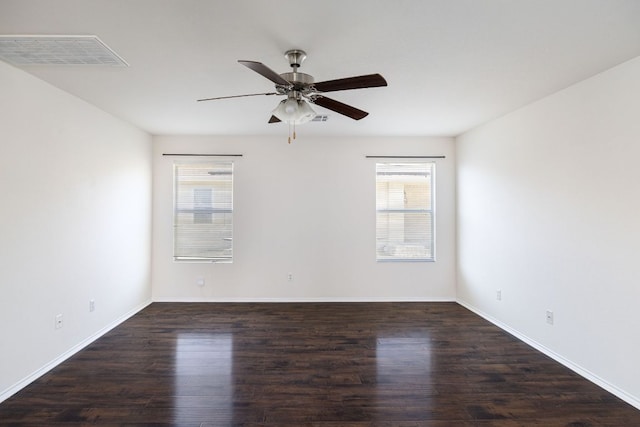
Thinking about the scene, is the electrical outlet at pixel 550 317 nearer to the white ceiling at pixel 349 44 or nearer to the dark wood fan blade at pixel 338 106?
the white ceiling at pixel 349 44

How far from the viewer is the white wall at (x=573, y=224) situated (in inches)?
88.7

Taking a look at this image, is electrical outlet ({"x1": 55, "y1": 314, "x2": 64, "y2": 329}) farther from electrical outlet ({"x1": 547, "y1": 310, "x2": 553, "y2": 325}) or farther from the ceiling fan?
electrical outlet ({"x1": 547, "y1": 310, "x2": 553, "y2": 325})

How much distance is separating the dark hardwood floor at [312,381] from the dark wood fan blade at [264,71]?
2.18 meters

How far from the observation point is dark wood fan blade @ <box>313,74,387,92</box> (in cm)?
186

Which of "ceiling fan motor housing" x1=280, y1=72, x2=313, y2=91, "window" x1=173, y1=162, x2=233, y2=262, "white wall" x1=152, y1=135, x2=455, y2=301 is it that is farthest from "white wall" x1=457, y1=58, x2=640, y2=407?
"window" x1=173, y1=162, x2=233, y2=262

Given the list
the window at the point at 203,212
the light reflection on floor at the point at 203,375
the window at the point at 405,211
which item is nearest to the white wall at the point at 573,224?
the window at the point at 405,211

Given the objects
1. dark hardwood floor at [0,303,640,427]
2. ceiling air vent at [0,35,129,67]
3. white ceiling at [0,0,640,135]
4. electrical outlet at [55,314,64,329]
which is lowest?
dark hardwood floor at [0,303,640,427]

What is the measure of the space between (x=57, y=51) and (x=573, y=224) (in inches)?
167

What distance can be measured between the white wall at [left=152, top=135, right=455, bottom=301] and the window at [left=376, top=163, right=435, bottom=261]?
0.17 m

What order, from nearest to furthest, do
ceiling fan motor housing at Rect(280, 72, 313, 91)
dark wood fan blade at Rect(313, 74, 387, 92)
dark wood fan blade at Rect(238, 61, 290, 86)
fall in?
dark wood fan blade at Rect(238, 61, 290, 86) < dark wood fan blade at Rect(313, 74, 387, 92) < ceiling fan motor housing at Rect(280, 72, 313, 91)

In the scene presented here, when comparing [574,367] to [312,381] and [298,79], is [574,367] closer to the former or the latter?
[312,381]

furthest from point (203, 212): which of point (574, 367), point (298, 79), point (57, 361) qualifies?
point (574, 367)

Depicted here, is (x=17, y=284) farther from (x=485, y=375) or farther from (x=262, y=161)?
(x=485, y=375)

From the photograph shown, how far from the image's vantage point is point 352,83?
1.93 m
